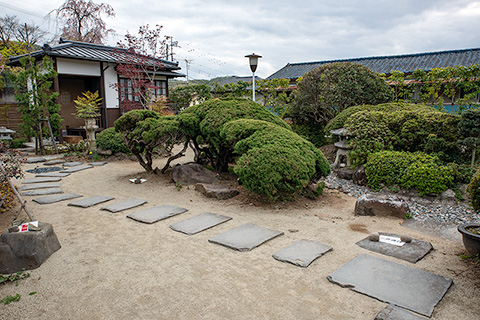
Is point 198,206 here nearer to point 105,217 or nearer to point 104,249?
point 105,217

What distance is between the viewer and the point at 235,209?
18.0 ft

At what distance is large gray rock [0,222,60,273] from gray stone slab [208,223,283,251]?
1862 mm

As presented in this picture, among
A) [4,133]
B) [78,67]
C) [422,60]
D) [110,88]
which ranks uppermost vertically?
[422,60]

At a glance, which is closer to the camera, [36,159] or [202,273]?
[202,273]

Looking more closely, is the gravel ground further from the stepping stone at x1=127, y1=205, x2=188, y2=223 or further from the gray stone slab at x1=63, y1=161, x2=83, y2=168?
the gray stone slab at x1=63, y1=161, x2=83, y2=168

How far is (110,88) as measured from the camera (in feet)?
46.2

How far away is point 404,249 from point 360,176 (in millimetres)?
3295

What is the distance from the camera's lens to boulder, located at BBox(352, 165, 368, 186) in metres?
6.89

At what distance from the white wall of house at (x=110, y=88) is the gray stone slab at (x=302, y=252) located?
1238 cm

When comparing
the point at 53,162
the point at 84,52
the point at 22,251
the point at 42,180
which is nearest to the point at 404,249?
the point at 22,251

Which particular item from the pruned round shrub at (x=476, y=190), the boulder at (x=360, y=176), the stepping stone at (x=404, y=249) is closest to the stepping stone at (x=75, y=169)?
the boulder at (x=360, y=176)

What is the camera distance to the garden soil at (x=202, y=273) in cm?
270

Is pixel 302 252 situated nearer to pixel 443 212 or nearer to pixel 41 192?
pixel 443 212

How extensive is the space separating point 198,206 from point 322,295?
10.3 feet
